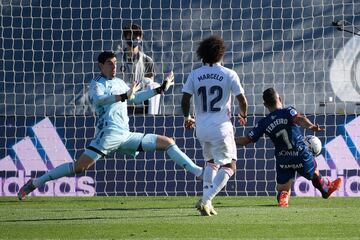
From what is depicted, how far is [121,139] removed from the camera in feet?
41.3

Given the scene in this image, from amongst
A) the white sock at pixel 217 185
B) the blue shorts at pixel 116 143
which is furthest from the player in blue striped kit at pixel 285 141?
the white sock at pixel 217 185

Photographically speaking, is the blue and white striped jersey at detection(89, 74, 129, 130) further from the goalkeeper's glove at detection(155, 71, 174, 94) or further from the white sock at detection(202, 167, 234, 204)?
the white sock at detection(202, 167, 234, 204)

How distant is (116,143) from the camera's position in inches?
494

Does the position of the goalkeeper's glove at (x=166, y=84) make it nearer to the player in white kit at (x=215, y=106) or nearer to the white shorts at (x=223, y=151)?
the player in white kit at (x=215, y=106)

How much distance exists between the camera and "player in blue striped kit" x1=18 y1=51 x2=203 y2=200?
1225cm

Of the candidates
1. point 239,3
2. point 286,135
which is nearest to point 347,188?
point 286,135

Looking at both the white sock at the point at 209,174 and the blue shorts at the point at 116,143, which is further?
the blue shorts at the point at 116,143

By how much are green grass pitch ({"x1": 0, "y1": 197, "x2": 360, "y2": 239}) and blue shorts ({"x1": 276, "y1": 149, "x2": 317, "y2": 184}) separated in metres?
0.38

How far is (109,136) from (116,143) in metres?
0.14

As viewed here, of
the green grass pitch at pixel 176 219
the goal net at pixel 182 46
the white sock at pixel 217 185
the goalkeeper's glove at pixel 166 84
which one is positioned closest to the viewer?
the green grass pitch at pixel 176 219

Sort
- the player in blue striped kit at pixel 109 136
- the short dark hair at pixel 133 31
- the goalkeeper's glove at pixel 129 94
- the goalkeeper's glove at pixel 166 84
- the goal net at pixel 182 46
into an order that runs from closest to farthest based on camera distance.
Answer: the goalkeeper's glove at pixel 166 84
the goalkeeper's glove at pixel 129 94
the player in blue striped kit at pixel 109 136
the short dark hair at pixel 133 31
the goal net at pixel 182 46

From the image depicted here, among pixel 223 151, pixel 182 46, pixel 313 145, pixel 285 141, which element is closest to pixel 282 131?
pixel 285 141

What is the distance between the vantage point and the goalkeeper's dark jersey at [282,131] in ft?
40.5

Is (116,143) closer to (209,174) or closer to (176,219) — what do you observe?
(209,174)
